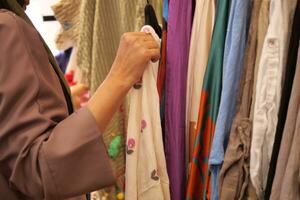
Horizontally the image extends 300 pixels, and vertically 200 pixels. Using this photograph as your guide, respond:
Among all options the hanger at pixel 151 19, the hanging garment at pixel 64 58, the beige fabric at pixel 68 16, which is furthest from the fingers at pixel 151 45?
the hanging garment at pixel 64 58

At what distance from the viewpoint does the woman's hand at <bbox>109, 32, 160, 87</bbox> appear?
74 cm

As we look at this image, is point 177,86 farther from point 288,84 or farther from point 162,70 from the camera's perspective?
point 288,84

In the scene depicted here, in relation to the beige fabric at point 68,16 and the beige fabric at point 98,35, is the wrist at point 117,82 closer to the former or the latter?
the beige fabric at point 98,35

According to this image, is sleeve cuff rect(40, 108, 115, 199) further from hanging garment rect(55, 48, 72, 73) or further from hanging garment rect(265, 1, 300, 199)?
hanging garment rect(55, 48, 72, 73)

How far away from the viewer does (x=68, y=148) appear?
0.58 metres

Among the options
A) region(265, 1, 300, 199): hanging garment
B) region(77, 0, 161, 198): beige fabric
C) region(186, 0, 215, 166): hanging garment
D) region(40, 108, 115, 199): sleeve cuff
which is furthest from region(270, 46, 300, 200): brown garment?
region(77, 0, 161, 198): beige fabric

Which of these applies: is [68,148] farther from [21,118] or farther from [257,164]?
[257,164]

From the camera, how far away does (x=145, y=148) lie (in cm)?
92

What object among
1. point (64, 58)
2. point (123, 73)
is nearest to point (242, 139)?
point (123, 73)

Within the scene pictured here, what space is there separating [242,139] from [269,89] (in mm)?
132

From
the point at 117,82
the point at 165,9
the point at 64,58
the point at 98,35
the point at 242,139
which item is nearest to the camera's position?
the point at 117,82

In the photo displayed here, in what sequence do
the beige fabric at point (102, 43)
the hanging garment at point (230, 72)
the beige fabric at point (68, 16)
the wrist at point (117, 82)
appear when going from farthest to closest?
the beige fabric at point (68, 16) < the beige fabric at point (102, 43) < the hanging garment at point (230, 72) < the wrist at point (117, 82)

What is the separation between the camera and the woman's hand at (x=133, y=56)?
29.0 inches

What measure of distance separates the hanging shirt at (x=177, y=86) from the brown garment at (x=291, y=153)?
0.28 meters
